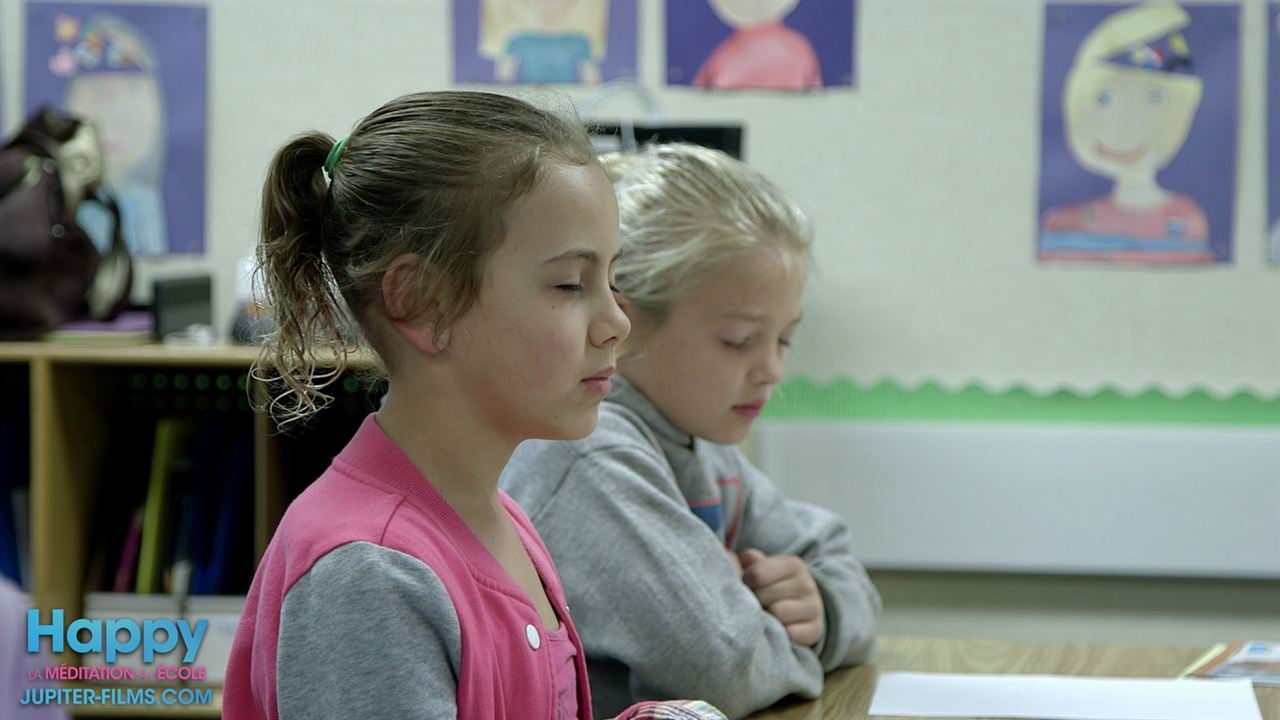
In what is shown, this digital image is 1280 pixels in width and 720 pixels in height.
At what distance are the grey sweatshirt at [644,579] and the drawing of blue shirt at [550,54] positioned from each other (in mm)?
1268

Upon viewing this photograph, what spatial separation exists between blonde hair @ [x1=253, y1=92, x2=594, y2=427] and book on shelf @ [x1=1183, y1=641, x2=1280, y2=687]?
760 mm

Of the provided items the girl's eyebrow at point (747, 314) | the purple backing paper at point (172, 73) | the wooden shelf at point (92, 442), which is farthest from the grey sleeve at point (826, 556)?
the purple backing paper at point (172, 73)

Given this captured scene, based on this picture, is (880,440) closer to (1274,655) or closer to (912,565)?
(912,565)

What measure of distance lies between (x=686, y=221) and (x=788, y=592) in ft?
1.13

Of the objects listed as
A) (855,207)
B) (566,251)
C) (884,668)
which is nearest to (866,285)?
(855,207)

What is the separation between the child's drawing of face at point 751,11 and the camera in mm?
2369

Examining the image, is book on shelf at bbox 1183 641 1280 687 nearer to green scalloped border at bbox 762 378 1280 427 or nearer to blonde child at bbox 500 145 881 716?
blonde child at bbox 500 145 881 716

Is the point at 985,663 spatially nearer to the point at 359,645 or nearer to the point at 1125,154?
the point at 359,645

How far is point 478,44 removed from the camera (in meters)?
2.43

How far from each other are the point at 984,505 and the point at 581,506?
4.50ft

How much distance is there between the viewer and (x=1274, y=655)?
1.33 metres

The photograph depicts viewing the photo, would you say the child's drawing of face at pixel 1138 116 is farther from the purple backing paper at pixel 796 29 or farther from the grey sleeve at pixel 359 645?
the grey sleeve at pixel 359 645

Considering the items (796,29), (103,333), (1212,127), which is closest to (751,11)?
(796,29)

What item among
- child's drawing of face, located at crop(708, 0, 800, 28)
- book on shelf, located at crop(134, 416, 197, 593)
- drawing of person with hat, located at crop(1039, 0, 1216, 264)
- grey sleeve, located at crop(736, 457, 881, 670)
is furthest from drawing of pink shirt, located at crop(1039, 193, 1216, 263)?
book on shelf, located at crop(134, 416, 197, 593)
